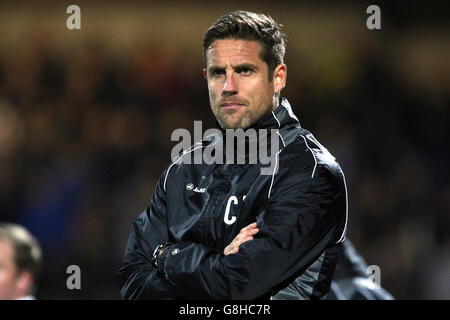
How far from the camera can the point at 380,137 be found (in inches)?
288

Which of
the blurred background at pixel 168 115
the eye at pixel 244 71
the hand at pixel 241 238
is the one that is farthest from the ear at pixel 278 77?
the blurred background at pixel 168 115

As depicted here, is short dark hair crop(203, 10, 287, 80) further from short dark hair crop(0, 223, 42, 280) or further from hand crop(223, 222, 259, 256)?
short dark hair crop(0, 223, 42, 280)

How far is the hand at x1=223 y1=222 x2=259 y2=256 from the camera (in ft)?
8.27

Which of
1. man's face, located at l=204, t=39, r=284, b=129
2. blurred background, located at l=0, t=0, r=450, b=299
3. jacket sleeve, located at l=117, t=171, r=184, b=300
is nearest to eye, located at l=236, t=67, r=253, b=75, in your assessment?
man's face, located at l=204, t=39, r=284, b=129

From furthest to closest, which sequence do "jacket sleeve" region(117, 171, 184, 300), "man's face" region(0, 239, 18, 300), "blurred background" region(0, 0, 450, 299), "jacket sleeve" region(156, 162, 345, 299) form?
"blurred background" region(0, 0, 450, 299)
"man's face" region(0, 239, 18, 300)
"jacket sleeve" region(117, 171, 184, 300)
"jacket sleeve" region(156, 162, 345, 299)

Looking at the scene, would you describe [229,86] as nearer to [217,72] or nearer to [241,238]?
[217,72]

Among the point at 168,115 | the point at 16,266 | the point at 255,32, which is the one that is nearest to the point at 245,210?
the point at 255,32

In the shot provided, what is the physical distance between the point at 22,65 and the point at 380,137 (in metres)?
3.79

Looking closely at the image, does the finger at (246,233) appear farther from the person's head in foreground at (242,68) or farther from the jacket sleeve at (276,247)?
the person's head in foreground at (242,68)

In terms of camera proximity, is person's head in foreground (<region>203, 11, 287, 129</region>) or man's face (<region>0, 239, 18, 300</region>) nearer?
person's head in foreground (<region>203, 11, 287, 129</region>)

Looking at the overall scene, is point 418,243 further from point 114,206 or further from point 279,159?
point 279,159

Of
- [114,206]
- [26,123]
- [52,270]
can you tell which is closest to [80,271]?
[52,270]

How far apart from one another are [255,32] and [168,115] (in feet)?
15.5

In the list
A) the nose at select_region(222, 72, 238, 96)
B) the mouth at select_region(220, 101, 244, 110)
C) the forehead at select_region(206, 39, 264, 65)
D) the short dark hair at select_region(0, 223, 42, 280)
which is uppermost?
the forehead at select_region(206, 39, 264, 65)
